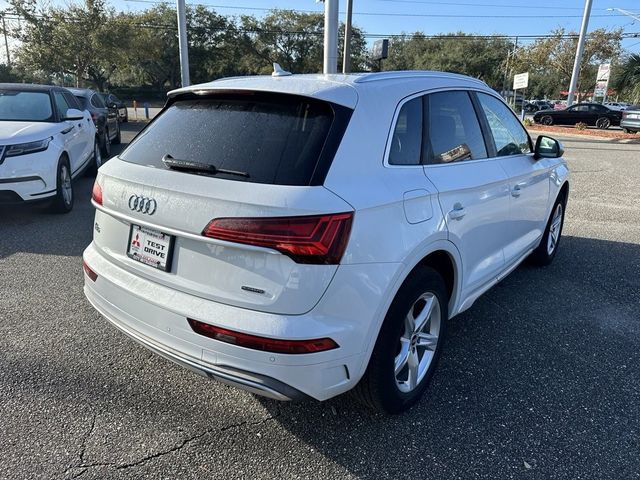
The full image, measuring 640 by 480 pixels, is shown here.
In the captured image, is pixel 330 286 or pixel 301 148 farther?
pixel 301 148

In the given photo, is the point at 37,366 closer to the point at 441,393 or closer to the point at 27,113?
the point at 441,393

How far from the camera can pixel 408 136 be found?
8.71ft

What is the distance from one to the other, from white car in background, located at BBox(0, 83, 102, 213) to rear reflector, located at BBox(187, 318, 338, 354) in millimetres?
5004

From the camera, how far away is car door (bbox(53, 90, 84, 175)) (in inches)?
280

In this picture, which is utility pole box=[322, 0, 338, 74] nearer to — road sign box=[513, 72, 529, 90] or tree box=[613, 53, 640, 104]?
tree box=[613, 53, 640, 104]

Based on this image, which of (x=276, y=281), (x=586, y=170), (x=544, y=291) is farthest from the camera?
(x=586, y=170)

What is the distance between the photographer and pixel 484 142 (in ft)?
11.4

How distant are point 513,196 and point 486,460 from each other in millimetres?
1982

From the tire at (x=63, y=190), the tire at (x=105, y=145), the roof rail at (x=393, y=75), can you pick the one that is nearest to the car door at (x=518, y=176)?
the roof rail at (x=393, y=75)

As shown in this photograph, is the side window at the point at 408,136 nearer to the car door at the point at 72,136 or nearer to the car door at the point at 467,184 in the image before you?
the car door at the point at 467,184

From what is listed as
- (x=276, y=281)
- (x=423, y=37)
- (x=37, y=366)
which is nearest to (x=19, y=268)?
(x=37, y=366)

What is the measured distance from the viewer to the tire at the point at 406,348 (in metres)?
2.41

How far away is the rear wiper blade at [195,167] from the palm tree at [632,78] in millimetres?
23356

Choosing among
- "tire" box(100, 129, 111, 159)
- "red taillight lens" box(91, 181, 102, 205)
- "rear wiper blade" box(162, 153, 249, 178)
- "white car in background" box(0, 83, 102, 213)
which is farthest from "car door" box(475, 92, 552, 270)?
"tire" box(100, 129, 111, 159)
